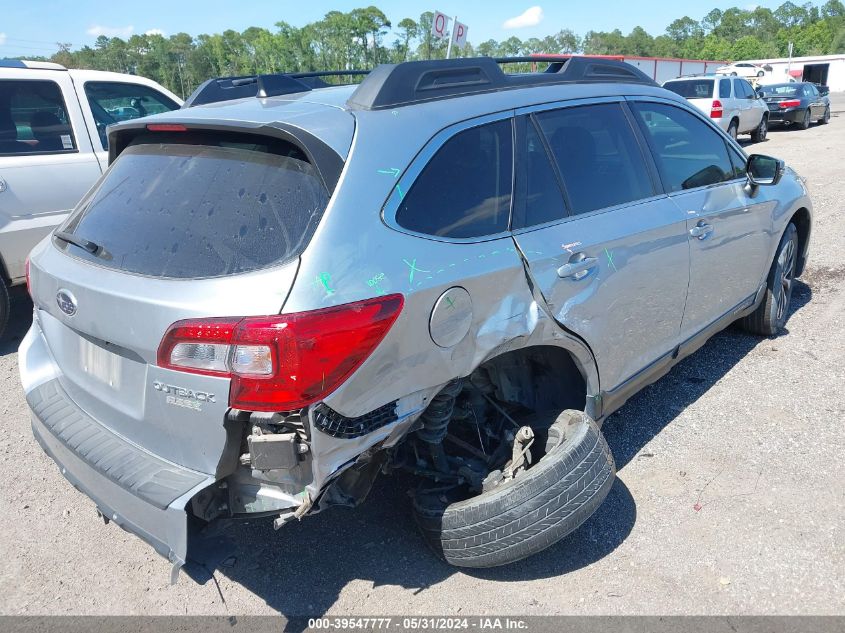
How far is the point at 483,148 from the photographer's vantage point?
8.52 feet

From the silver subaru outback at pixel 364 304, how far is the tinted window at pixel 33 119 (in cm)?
276

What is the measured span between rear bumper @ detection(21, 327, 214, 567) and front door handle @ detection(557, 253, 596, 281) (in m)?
1.50

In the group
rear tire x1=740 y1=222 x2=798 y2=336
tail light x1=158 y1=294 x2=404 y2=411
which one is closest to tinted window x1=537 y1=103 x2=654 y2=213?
tail light x1=158 y1=294 x2=404 y2=411

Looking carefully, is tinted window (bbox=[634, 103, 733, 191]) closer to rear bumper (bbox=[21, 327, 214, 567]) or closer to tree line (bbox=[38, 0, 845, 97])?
rear bumper (bbox=[21, 327, 214, 567])

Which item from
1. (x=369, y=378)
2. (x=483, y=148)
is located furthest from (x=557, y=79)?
(x=369, y=378)

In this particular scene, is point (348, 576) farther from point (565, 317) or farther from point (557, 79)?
point (557, 79)

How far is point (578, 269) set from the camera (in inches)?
106

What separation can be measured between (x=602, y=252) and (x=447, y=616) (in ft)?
5.17

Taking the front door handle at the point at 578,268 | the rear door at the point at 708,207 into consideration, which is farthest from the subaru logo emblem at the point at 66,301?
the rear door at the point at 708,207

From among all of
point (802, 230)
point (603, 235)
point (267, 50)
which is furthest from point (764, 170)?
point (267, 50)

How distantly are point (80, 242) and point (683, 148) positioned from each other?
3050 mm

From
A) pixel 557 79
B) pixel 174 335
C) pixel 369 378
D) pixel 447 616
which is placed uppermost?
pixel 557 79

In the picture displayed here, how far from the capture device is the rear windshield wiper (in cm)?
245

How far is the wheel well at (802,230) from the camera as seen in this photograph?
479 cm
